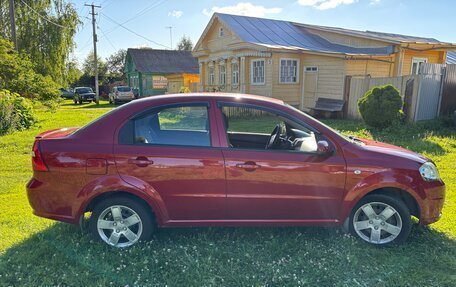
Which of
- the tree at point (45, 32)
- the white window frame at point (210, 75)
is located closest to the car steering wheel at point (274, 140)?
the white window frame at point (210, 75)

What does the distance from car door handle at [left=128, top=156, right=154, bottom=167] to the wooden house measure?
1219 cm

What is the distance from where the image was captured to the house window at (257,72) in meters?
17.1

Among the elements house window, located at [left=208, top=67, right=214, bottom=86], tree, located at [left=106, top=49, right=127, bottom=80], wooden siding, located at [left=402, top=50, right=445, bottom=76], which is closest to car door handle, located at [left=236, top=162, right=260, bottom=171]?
wooden siding, located at [left=402, top=50, right=445, bottom=76]

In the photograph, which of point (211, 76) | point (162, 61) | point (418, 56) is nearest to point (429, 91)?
point (418, 56)

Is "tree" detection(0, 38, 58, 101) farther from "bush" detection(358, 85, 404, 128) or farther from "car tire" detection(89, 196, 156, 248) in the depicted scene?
"bush" detection(358, 85, 404, 128)

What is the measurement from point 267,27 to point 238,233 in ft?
58.6

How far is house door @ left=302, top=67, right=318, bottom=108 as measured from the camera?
52.1 feet

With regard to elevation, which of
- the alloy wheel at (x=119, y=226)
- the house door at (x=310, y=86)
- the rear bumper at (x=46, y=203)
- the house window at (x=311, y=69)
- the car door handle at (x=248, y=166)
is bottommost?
A: the alloy wheel at (x=119, y=226)

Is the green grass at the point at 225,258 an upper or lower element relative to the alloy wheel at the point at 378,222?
lower

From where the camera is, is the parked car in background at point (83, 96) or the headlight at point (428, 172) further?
the parked car in background at point (83, 96)

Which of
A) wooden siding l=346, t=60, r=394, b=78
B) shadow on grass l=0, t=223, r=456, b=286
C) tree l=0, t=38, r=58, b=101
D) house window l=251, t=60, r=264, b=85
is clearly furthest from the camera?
house window l=251, t=60, r=264, b=85

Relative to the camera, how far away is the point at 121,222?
135 inches

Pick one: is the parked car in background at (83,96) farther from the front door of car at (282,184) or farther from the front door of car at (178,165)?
the front door of car at (282,184)

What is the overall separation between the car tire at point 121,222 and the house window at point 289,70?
46.7 feet
